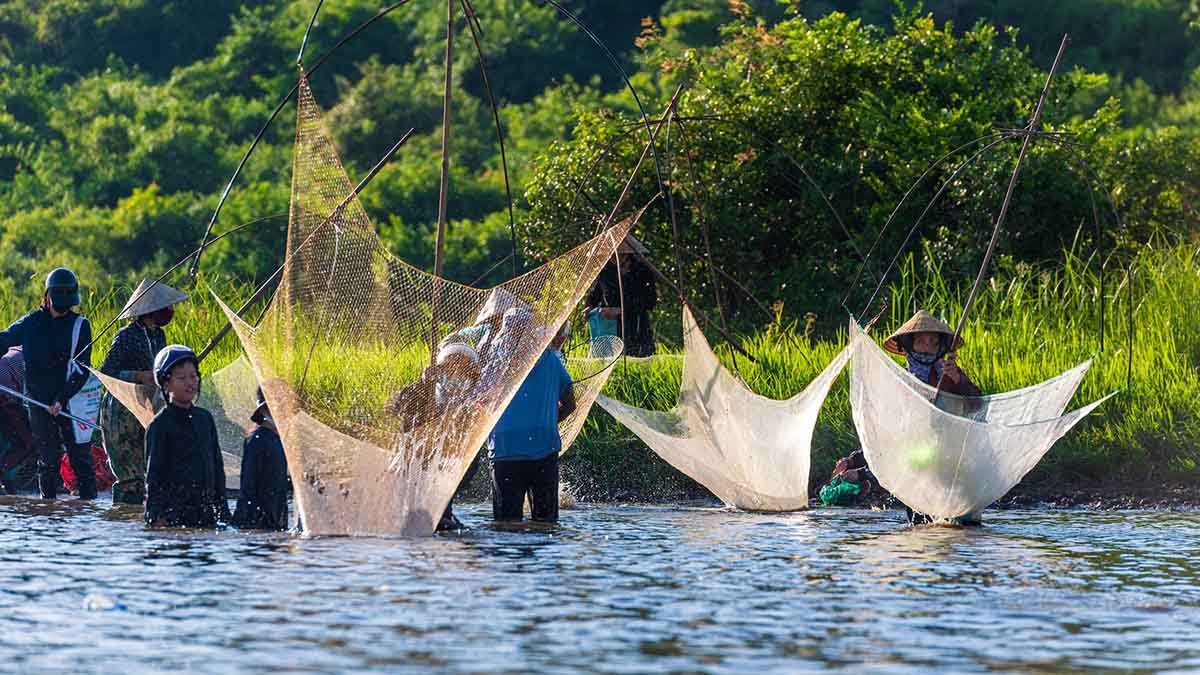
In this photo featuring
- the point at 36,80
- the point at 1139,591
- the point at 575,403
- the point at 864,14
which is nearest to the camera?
the point at 1139,591

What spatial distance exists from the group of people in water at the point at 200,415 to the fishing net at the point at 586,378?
17 cm

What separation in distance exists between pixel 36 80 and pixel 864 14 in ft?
49.6

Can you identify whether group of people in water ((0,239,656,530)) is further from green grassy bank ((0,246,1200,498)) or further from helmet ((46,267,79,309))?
green grassy bank ((0,246,1200,498))

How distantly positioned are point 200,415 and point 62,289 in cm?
306

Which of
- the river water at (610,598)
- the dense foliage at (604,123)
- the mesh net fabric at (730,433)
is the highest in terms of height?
the dense foliage at (604,123)

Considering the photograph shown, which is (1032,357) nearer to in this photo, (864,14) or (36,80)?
(864,14)

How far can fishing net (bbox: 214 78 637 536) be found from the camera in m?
9.48

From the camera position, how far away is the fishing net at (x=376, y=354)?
9.48 m

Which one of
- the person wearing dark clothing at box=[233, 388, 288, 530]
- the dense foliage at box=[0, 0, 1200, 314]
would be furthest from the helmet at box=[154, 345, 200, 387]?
the dense foliage at box=[0, 0, 1200, 314]

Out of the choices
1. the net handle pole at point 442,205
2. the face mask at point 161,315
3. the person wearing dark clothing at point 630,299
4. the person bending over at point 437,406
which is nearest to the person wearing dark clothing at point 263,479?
the person bending over at point 437,406

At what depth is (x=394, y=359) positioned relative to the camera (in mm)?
9758

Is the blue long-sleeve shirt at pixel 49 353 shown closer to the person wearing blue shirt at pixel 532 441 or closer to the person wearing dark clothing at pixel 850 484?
the person wearing blue shirt at pixel 532 441

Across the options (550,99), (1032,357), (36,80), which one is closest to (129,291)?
(1032,357)

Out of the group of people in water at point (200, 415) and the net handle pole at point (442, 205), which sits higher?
the net handle pole at point (442, 205)
